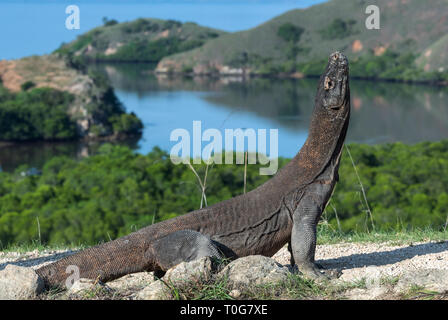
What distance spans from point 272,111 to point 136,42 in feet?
292

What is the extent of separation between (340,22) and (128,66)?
180 ft

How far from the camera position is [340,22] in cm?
12719

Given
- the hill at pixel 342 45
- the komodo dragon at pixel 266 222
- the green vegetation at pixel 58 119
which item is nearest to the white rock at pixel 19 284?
the komodo dragon at pixel 266 222

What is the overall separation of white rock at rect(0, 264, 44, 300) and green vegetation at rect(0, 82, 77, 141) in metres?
83.7

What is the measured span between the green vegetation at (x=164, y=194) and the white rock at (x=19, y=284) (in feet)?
53.8

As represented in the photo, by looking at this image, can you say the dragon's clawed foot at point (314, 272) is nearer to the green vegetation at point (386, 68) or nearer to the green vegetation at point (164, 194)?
the green vegetation at point (164, 194)

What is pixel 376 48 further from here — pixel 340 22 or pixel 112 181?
pixel 112 181

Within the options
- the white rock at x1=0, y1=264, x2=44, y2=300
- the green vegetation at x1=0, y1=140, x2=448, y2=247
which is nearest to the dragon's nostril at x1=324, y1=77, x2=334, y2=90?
the white rock at x1=0, y1=264, x2=44, y2=300

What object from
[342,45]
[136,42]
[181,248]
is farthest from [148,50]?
[181,248]

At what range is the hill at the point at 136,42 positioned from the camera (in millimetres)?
148750

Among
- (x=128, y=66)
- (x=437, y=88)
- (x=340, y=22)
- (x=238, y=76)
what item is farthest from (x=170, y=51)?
(x=437, y=88)

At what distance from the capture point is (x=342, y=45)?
124812 millimetres

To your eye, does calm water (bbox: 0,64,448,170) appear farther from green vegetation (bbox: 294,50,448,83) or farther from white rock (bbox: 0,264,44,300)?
white rock (bbox: 0,264,44,300)

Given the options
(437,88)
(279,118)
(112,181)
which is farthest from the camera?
(437,88)
